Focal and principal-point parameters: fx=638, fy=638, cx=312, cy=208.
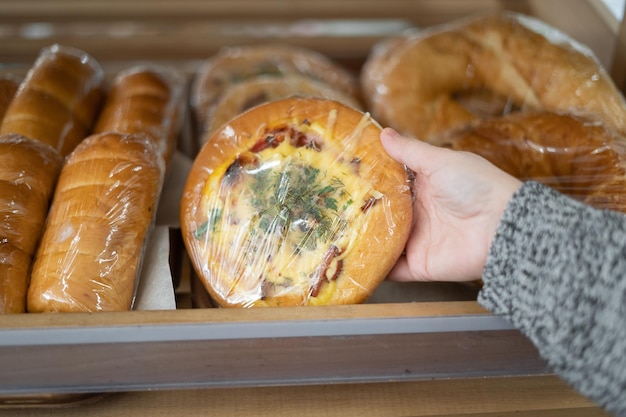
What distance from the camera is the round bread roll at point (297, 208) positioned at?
1.12 meters

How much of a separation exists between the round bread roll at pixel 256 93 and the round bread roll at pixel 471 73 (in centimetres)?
17

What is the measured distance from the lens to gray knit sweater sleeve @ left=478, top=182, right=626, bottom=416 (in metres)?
0.90

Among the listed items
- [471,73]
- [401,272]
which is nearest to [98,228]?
[401,272]

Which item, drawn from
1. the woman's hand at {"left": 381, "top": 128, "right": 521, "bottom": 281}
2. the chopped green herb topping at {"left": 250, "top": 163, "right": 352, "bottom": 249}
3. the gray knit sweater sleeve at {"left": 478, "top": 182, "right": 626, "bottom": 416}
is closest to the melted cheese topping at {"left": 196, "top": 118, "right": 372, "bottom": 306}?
the chopped green herb topping at {"left": 250, "top": 163, "right": 352, "bottom": 249}

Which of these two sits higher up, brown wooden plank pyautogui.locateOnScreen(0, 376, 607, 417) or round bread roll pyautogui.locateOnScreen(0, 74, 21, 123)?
round bread roll pyautogui.locateOnScreen(0, 74, 21, 123)

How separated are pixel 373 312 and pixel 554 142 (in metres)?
0.62

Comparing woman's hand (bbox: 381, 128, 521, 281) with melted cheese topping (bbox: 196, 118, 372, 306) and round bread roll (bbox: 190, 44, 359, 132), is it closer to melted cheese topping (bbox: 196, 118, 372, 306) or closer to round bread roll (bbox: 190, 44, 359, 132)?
melted cheese topping (bbox: 196, 118, 372, 306)

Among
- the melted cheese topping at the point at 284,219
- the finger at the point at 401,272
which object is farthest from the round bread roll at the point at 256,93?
the finger at the point at 401,272

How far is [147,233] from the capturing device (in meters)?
1.22

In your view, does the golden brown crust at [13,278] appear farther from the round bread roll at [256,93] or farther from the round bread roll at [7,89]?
the round bread roll at [256,93]

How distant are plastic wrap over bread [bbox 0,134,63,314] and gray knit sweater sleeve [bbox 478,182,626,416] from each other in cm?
78

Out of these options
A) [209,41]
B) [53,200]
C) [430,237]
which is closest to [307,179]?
[430,237]

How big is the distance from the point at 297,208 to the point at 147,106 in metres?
0.54

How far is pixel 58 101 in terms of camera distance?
142 centimetres
